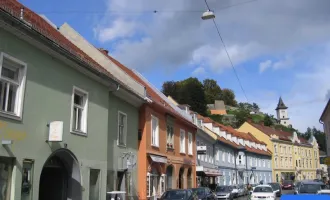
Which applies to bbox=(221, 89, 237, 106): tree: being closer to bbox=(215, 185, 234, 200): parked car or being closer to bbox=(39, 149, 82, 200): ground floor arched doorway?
bbox=(215, 185, 234, 200): parked car

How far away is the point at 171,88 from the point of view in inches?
4409

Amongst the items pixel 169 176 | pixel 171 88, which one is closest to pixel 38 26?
pixel 169 176

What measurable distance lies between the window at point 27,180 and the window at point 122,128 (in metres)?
7.94

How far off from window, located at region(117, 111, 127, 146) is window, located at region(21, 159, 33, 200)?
7.94m

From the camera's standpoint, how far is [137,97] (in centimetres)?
2130

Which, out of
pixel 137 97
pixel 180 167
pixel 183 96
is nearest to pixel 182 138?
pixel 180 167

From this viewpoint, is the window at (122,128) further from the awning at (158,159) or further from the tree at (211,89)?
the tree at (211,89)

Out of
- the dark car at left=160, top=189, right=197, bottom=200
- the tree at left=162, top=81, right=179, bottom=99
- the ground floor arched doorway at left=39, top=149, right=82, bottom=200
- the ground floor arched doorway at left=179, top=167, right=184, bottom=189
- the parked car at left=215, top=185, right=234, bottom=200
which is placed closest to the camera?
the ground floor arched doorway at left=39, top=149, right=82, bottom=200

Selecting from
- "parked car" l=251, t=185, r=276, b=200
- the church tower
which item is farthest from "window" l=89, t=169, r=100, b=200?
the church tower

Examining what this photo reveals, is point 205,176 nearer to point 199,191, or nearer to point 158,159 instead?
point 199,191

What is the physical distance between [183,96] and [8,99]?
92.1 metres

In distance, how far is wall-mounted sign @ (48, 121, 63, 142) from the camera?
13078 millimetres

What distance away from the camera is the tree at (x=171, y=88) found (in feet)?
357

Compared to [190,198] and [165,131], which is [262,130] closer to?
[165,131]
